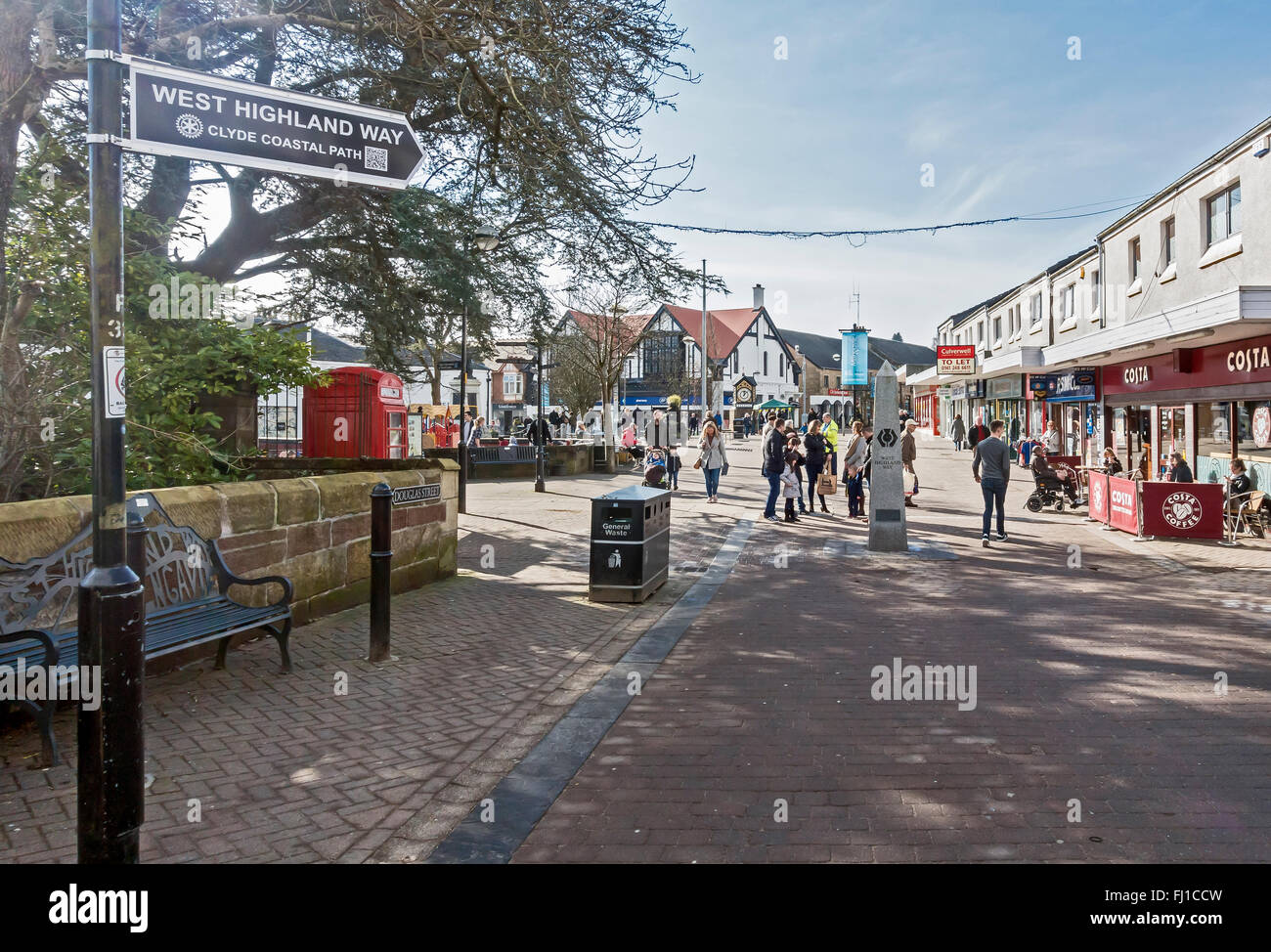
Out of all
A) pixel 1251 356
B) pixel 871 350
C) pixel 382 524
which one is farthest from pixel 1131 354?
pixel 871 350

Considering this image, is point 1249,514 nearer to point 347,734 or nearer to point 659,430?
point 659,430

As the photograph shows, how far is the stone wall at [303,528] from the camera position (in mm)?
5059

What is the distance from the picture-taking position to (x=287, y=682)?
5.99m

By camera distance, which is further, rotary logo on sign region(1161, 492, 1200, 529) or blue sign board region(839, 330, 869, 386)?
blue sign board region(839, 330, 869, 386)

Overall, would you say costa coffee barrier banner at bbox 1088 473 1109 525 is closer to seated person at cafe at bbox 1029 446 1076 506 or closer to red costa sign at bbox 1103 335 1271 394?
seated person at cafe at bbox 1029 446 1076 506

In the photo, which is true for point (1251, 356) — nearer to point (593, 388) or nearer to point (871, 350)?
point (593, 388)

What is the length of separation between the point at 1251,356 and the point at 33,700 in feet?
58.9

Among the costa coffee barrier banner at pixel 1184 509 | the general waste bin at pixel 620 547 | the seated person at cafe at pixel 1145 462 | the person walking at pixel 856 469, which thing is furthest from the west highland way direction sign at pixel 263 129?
the seated person at cafe at pixel 1145 462

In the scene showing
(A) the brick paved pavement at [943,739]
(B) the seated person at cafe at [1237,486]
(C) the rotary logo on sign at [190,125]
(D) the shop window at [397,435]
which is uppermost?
(C) the rotary logo on sign at [190,125]

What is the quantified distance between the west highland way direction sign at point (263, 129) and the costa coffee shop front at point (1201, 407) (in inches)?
621

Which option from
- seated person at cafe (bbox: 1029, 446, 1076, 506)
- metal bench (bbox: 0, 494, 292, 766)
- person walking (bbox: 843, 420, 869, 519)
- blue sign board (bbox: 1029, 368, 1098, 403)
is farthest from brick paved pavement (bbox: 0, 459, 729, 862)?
blue sign board (bbox: 1029, 368, 1098, 403)

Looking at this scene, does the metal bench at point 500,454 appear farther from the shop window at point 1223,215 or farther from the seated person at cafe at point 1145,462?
the shop window at point 1223,215

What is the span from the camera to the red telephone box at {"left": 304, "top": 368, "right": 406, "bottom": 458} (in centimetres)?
1346

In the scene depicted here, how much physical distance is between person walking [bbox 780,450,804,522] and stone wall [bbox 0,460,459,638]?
7.72 metres
